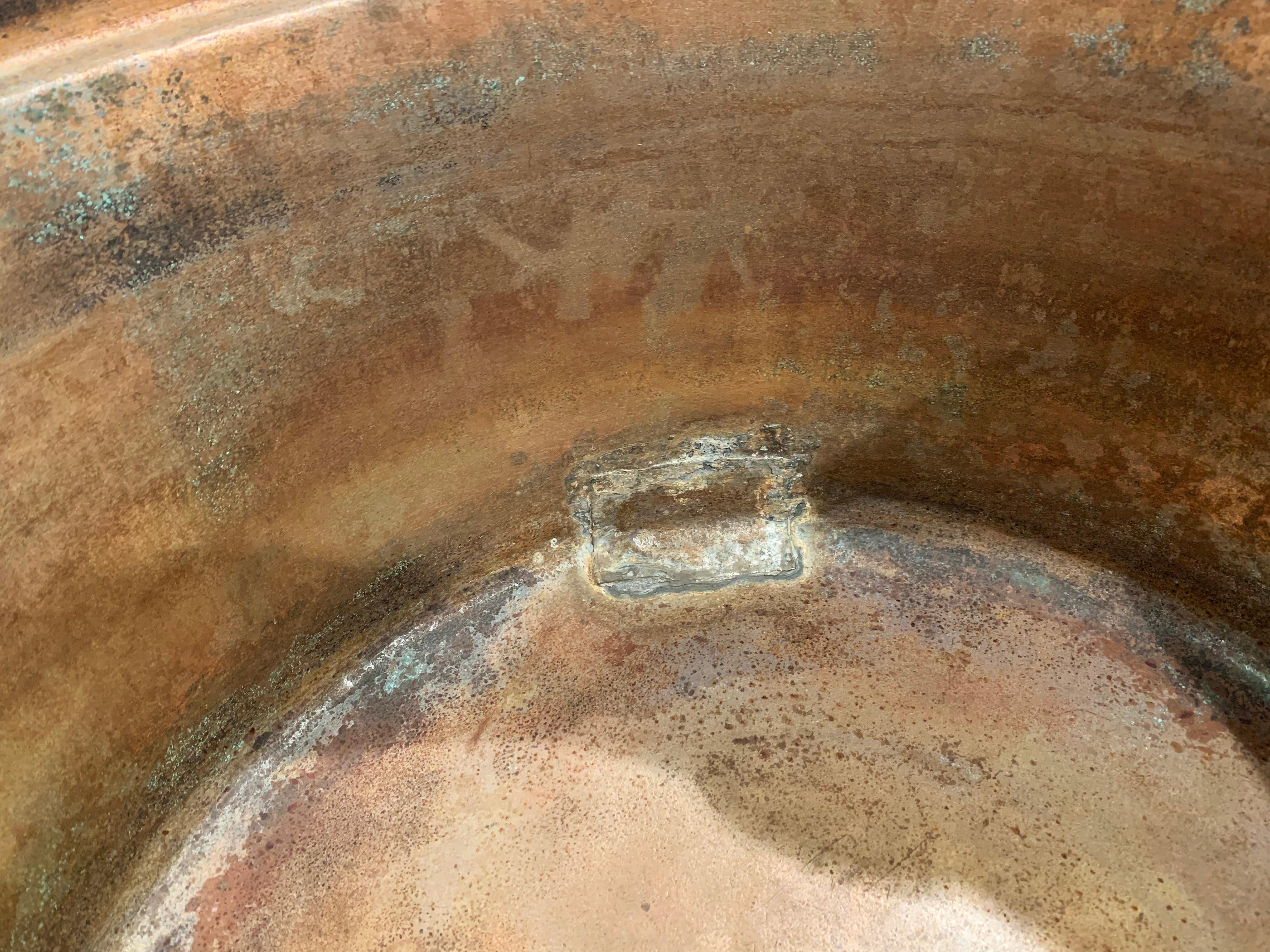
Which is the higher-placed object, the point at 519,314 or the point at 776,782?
the point at 519,314

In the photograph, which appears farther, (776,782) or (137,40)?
(776,782)

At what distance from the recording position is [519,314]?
245cm

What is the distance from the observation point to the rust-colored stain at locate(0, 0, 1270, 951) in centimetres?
191

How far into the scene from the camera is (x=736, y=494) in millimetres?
2826

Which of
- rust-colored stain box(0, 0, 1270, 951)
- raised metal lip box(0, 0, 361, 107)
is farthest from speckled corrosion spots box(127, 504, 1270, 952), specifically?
raised metal lip box(0, 0, 361, 107)

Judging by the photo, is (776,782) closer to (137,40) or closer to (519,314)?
(519,314)

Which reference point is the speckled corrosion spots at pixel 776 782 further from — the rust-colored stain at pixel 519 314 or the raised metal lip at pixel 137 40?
the raised metal lip at pixel 137 40

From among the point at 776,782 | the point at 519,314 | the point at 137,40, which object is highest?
the point at 137,40

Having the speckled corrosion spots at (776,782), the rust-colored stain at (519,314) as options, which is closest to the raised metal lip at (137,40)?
the rust-colored stain at (519,314)

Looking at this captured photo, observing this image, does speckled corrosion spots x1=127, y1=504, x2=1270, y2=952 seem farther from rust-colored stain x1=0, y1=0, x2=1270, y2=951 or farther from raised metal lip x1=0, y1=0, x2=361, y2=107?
raised metal lip x1=0, y1=0, x2=361, y2=107

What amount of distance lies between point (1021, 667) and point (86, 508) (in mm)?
2633

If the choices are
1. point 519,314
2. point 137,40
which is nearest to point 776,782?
point 519,314

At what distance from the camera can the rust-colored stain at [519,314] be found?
191cm

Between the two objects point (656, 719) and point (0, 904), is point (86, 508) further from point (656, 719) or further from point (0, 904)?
point (656, 719)
